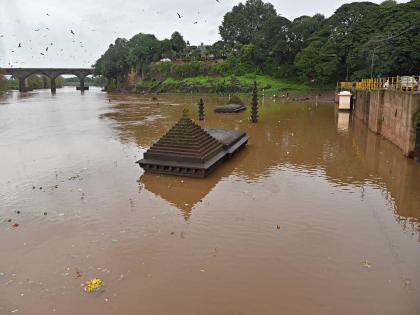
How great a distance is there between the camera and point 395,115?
63.9 feet

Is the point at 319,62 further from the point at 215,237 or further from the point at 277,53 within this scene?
the point at 215,237

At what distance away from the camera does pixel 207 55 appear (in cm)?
9931

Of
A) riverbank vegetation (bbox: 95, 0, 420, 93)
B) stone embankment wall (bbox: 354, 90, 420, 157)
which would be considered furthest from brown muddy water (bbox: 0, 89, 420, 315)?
riverbank vegetation (bbox: 95, 0, 420, 93)

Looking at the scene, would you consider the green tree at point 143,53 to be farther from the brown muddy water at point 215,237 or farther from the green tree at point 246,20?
the brown muddy water at point 215,237

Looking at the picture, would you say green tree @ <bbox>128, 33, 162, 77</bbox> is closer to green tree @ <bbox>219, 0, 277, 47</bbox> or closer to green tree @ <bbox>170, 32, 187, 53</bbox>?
green tree @ <bbox>170, 32, 187, 53</bbox>

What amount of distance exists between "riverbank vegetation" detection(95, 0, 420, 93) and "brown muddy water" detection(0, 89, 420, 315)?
103 feet

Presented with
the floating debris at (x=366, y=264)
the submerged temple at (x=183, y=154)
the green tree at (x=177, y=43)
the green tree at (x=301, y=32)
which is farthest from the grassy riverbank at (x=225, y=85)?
the floating debris at (x=366, y=264)

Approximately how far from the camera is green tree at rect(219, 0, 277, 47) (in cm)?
9594

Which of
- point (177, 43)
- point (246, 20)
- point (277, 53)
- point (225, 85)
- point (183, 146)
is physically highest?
point (246, 20)

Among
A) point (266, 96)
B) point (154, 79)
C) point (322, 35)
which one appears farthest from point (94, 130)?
point (154, 79)

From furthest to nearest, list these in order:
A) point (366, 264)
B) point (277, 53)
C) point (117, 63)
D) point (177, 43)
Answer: point (117, 63), point (177, 43), point (277, 53), point (366, 264)

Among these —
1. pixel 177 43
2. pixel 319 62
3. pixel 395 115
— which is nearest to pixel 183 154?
pixel 395 115

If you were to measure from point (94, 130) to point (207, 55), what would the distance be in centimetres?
7744

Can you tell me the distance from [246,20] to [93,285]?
98.5 metres
